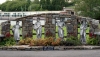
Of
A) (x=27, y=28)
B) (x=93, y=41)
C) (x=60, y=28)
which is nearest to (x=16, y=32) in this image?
(x=27, y=28)

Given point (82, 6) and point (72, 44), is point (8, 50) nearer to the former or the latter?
point (72, 44)

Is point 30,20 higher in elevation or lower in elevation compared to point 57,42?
higher

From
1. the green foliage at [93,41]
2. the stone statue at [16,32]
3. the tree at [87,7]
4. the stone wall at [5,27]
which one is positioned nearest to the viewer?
the green foliage at [93,41]

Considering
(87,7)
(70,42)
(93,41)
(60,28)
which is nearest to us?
(70,42)

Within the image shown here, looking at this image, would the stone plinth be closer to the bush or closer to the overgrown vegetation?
the bush

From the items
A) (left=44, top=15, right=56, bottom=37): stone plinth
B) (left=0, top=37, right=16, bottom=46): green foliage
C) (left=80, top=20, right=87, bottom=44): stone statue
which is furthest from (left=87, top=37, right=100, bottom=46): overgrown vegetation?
(left=0, top=37, right=16, bottom=46): green foliage

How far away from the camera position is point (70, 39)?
17750 mm

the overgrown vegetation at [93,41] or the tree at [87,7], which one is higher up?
the overgrown vegetation at [93,41]

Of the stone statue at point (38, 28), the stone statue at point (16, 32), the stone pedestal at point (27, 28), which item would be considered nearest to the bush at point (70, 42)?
the stone statue at point (38, 28)

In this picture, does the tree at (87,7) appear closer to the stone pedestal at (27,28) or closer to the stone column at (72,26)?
the stone column at (72,26)

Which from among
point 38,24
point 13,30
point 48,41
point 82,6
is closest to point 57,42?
point 48,41

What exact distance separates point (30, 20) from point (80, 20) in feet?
10.5

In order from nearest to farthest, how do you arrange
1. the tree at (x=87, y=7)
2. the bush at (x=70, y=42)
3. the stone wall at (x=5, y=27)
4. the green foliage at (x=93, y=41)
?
the bush at (x=70, y=42) → the green foliage at (x=93, y=41) → the stone wall at (x=5, y=27) → the tree at (x=87, y=7)

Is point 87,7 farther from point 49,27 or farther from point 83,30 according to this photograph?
point 49,27
